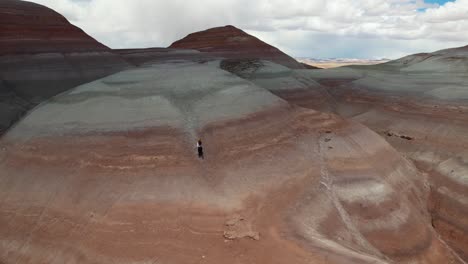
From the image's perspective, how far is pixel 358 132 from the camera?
19.3 metres

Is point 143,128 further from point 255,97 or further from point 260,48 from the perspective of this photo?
point 260,48

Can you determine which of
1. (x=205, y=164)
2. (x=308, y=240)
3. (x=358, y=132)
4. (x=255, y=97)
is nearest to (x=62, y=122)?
(x=205, y=164)

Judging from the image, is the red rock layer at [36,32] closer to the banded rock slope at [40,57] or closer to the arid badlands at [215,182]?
the banded rock slope at [40,57]

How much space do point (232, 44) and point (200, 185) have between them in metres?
44.8

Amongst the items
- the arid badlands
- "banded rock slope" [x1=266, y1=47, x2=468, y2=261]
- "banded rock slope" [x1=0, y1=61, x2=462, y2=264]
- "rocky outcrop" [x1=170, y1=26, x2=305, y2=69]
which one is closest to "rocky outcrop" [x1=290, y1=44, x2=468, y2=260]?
"banded rock slope" [x1=266, y1=47, x2=468, y2=261]

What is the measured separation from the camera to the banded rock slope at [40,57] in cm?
3353

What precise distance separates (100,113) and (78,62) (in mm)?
22177

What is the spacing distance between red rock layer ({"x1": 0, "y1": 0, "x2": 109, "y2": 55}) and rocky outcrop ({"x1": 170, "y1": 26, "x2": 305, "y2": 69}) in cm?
1826

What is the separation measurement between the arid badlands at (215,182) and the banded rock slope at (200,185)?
0.05 metres

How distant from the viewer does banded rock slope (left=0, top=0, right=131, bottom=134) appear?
33531mm

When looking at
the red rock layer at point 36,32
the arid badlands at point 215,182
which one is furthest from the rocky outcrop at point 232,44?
the arid badlands at point 215,182

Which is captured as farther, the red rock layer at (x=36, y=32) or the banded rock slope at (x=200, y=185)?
the red rock layer at (x=36, y=32)

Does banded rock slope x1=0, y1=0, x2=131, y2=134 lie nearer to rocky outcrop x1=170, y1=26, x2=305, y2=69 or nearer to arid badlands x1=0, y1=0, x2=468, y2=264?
arid badlands x1=0, y1=0, x2=468, y2=264

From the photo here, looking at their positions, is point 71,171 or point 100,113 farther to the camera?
point 100,113
